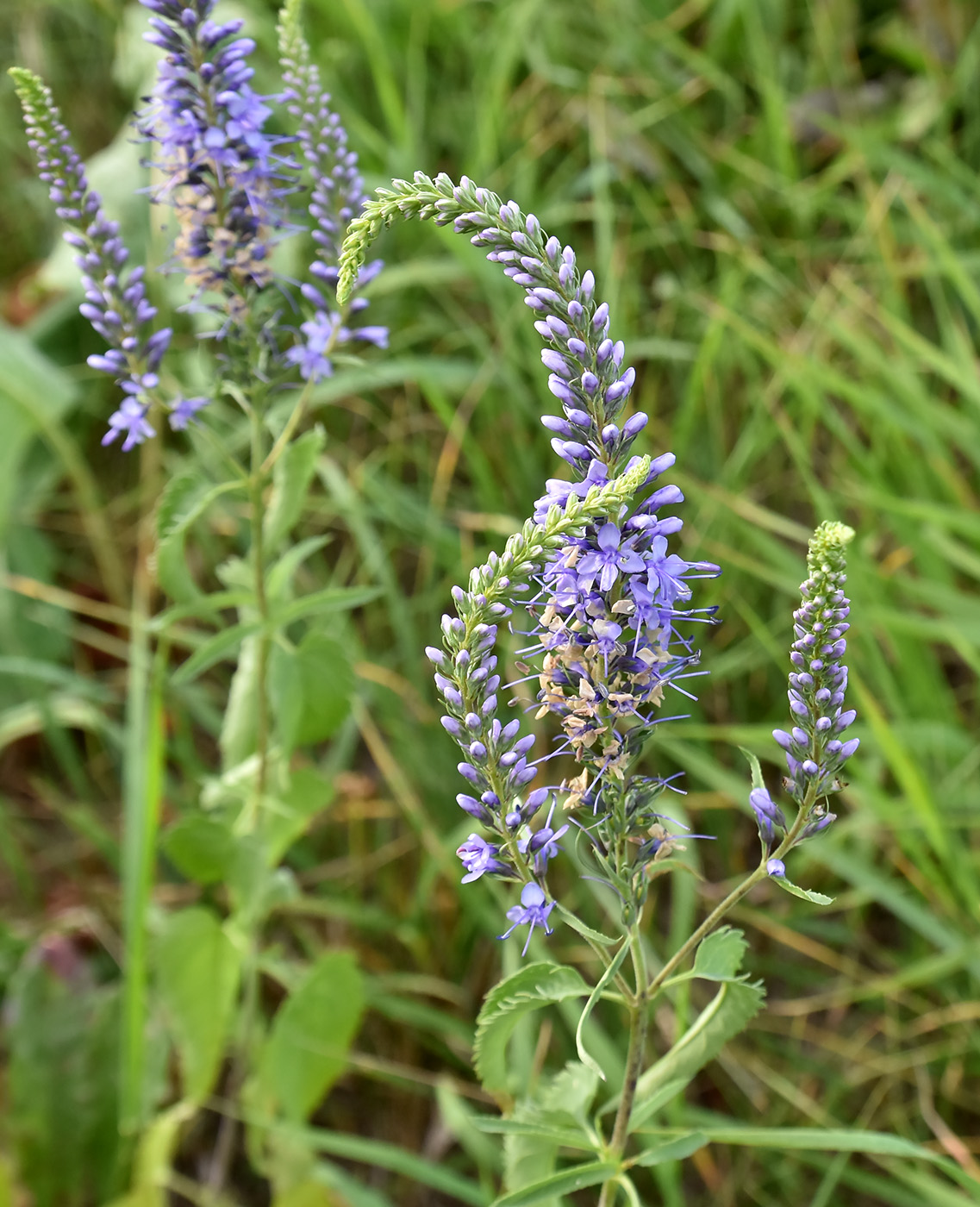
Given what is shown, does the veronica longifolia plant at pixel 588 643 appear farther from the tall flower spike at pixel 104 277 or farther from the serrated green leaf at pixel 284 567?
the serrated green leaf at pixel 284 567

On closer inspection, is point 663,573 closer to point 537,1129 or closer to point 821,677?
point 821,677

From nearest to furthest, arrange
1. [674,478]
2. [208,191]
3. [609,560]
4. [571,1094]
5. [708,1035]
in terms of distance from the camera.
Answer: [609,560], [708,1035], [571,1094], [208,191], [674,478]

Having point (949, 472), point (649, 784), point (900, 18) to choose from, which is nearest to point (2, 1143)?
point (649, 784)

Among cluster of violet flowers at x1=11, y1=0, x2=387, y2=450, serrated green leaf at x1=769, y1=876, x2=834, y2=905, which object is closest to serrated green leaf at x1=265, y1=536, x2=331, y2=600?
cluster of violet flowers at x1=11, y1=0, x2=387, y2=450

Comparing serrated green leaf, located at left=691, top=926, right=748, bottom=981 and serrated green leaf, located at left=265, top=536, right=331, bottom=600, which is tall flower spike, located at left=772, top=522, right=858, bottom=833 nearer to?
serrated green leaf, located at left=691, top=926, right=748, bottom=981

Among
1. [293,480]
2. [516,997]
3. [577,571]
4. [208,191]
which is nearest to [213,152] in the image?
[208,191]

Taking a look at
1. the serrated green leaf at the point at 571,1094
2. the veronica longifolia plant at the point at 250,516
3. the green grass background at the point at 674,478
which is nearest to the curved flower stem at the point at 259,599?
the veronica longifolia plant at the point at 250,516
